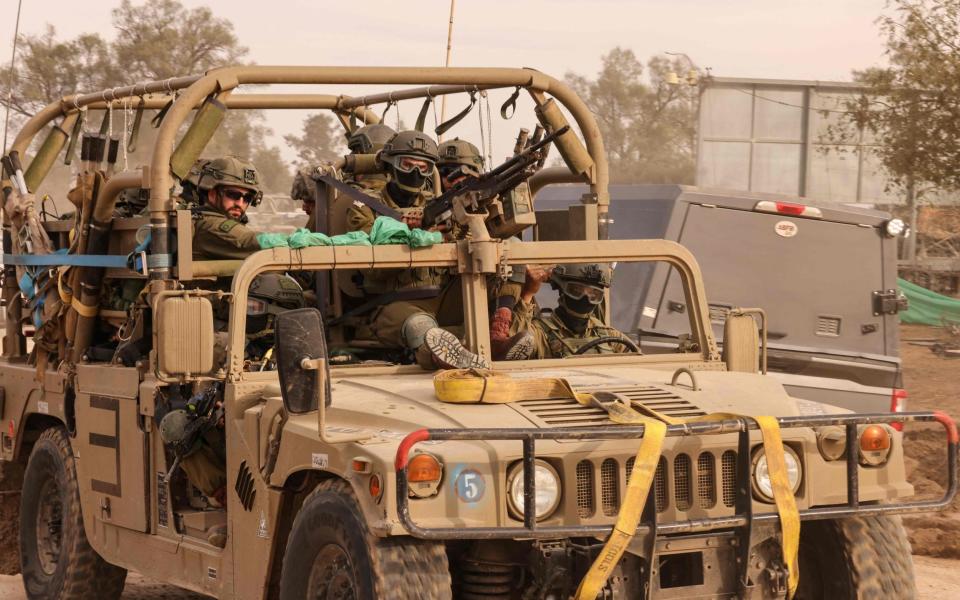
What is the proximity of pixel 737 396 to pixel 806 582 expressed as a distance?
684mm


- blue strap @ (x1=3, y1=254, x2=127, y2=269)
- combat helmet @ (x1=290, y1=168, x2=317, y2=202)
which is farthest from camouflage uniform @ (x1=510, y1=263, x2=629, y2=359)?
combat helmet @ (x1=290, y1=168, x2=317, y2=202)

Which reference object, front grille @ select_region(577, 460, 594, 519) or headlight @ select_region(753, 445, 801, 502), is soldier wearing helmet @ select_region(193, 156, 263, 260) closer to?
front grille @ select_region(577, 460, 594, 519)

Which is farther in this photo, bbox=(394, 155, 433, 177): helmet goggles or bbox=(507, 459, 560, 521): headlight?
bbox=(394, 155, 433, 177): helmet goggles

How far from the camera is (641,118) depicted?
55.6 meters

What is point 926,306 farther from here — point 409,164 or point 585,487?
point 585,487

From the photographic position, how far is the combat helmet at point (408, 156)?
7531 mm

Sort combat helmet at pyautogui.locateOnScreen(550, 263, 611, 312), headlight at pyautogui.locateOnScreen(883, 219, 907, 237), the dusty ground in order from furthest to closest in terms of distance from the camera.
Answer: headlight at pyautogui.locateOnScreen(883, 219, 907, 237)
the dusty ground
combat helmet at pyautogui.locateOnScreen(550, 263, 611, 312)

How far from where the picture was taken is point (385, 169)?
7715 millimetres

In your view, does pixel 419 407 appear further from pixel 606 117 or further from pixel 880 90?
pixel 606 117

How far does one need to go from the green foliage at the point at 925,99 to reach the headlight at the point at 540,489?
1192 cm

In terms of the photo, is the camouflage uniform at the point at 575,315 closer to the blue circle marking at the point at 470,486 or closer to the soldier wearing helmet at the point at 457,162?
the soldier wearing helmet at the point at 457,162

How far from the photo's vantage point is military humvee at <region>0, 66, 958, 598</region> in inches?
191

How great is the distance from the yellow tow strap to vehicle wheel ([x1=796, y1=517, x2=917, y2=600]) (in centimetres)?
21

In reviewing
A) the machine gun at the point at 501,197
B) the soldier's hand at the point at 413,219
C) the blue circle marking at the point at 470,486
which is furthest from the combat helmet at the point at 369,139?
the blue circle marking at the point at 470,486
